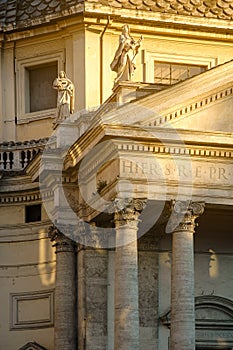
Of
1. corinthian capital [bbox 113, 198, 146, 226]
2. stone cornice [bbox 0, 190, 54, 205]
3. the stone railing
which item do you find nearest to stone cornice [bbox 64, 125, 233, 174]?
corinthian capital [bbox 113, 198, 146, 226]

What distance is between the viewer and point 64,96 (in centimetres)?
3656

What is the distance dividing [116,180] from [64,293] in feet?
14.5

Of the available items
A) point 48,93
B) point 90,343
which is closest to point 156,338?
point 90,343

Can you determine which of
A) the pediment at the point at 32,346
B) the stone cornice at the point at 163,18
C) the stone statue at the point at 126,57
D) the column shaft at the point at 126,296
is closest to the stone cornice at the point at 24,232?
the pediment at the point at 32,346

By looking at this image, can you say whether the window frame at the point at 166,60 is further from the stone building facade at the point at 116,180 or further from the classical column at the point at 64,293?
the classical column at the point at 64,293

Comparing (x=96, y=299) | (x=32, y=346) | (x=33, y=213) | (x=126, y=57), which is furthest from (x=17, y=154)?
(x=126, y=57)

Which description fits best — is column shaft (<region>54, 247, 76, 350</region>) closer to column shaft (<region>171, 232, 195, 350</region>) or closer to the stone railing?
column shaft (<region>171, 232, 195, 350</region>)

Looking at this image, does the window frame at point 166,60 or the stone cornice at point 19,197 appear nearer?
the stone cornice at point 19,197

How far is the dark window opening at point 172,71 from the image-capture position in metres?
40.1

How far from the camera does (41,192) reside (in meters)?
37.6

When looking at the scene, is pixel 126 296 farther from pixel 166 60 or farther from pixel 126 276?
pixel 166 60

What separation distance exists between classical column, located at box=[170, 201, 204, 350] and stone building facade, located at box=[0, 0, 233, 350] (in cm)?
4

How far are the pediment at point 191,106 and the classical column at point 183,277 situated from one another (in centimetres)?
191

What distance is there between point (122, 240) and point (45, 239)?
6363mm
